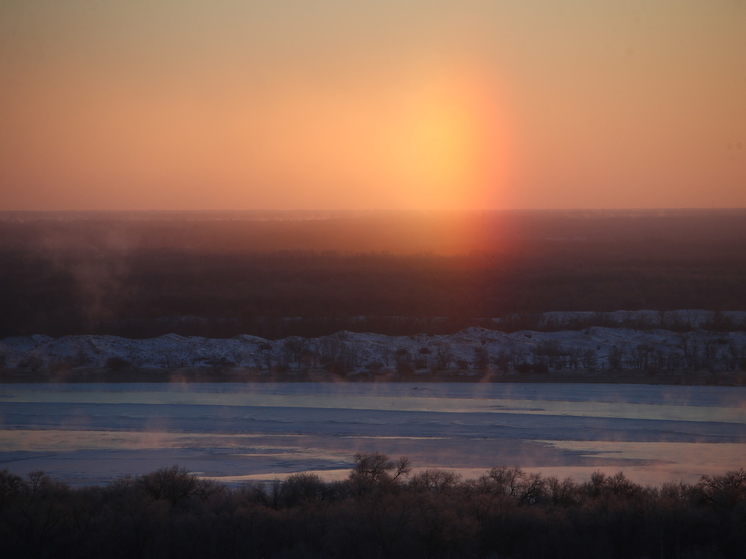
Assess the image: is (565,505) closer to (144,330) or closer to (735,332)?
(735,332)

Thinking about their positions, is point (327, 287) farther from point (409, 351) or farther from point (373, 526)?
point (373, 526)

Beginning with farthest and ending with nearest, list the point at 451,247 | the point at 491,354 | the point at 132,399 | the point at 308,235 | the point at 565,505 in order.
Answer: the point at 308,235 < the point at 451,247 < the point at 491,354 < the point at 132,399 < the point at 565,505

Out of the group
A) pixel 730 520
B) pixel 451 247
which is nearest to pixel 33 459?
pixel 730 520

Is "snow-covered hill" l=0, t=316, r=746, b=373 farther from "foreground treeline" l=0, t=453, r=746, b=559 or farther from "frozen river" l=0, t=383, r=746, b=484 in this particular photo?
"foreground treeline" l=0, t=453, r=746, b=559

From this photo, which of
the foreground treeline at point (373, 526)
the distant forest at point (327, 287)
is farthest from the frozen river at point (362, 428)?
the distant forest at point (327, 287)

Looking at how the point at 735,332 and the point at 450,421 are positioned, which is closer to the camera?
the point at 450,421

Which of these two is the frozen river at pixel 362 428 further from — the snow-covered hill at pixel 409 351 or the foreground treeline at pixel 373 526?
the snow-covered hill at pixel 409 351
